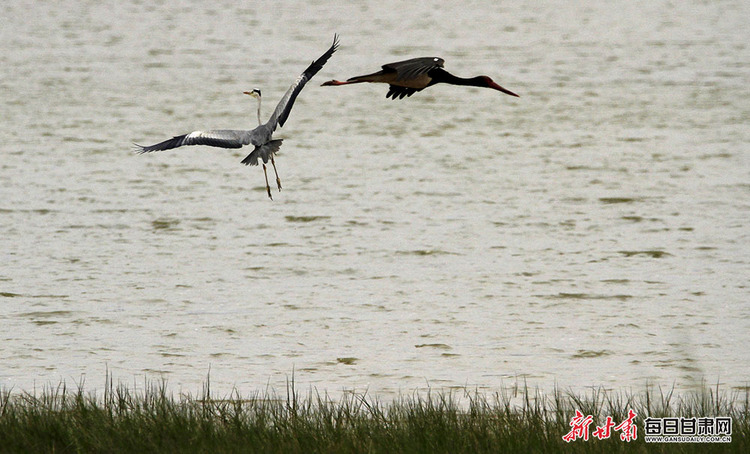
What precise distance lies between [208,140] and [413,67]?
957mm

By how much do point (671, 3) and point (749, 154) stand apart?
2293cm

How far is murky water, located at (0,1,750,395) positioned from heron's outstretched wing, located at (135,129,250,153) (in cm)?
286

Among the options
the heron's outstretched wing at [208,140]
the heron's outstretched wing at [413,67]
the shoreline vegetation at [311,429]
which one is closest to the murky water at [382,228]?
the shoreline vegetation at [311,429]

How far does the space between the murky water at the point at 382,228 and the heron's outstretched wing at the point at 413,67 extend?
3.07m

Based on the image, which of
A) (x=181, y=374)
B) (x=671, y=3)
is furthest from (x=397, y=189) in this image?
(x=671, y=3)

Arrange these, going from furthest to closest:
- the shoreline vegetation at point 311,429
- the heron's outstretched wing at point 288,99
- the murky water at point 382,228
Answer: the murky water at point 382,228, the shoreline vegetation at point 311,429, the heron's outstretched wing at point 288,99

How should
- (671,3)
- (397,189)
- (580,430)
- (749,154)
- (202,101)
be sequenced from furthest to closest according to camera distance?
(671,3), (202,101), (749,154), (397,189), (580,430)

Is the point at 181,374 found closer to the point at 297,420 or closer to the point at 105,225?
the point at 297,420

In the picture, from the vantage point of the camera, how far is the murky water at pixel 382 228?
29.8ft

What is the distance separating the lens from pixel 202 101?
66.8 ft

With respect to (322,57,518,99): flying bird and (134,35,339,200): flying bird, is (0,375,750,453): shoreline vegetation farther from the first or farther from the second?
(322,57,518,99): flying bird

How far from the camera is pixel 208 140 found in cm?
570

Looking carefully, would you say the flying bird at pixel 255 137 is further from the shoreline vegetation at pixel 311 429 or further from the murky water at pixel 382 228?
the murky water at pixel 382 228

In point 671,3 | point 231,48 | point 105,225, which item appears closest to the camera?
point 105,225
